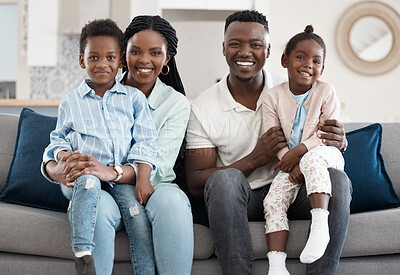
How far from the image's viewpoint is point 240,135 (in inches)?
74.5

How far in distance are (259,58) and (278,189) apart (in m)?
0.55

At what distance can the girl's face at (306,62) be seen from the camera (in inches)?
70.3

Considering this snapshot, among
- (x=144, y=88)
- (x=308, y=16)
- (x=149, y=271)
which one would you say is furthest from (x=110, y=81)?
(x=308, y=16)

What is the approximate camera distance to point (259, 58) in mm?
1861

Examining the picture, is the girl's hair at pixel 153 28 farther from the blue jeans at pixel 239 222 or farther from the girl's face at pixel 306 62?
the blue jeans at pixel 239 222

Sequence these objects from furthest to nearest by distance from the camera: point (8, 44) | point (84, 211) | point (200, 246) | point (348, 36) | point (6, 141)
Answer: point (8, 44) < point (348, 36) < point (6, 141) < point (200, 246) < point (84, 211)

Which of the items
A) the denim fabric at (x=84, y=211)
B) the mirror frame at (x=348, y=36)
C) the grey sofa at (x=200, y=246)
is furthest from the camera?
the mirror frame at (x=348, y=36)

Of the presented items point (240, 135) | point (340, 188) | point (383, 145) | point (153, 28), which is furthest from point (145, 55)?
point (383, 145)

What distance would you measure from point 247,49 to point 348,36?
3.60m

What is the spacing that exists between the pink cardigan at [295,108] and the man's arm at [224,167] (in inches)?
1.7

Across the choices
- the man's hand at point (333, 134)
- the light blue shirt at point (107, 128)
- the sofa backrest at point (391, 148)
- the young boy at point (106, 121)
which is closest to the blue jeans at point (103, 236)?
the young boy at point (106, 121)

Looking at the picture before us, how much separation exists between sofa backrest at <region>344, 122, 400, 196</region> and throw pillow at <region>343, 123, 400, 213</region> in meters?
0.13

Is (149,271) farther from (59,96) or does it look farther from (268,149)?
(59,96)

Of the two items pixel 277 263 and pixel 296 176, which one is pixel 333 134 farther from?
pixel 277 263
